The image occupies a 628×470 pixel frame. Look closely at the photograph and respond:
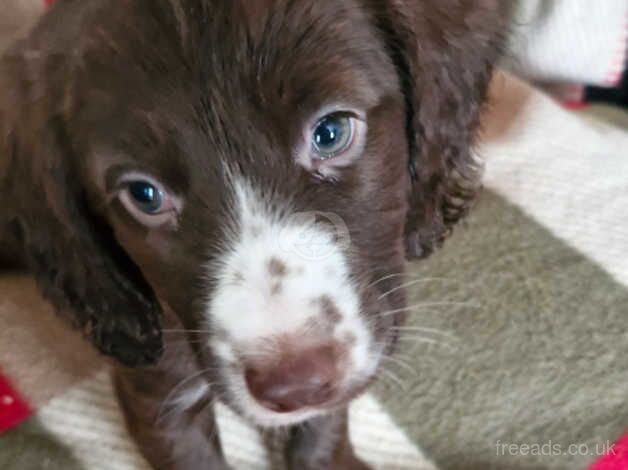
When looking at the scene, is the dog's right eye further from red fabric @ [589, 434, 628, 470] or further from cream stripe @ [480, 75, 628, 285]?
cream stripe @ [480, 75, 628, 285]

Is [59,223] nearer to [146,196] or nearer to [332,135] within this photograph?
[146,196]

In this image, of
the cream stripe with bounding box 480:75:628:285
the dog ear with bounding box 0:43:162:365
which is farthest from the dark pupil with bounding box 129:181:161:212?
the cream stripe with bounding box 480:75:628:285

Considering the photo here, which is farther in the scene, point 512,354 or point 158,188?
point 512,354

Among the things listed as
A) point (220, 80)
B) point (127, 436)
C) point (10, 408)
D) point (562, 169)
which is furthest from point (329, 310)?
point (562, 169)

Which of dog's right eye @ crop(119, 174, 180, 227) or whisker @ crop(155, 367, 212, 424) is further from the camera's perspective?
whisker @ crop(155, 367, 212, 424)

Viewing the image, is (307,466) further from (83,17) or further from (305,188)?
(83,17)

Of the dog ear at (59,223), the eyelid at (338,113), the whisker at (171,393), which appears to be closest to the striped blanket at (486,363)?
the whisker at (171,393)

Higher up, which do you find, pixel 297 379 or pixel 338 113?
pixel 338 113
